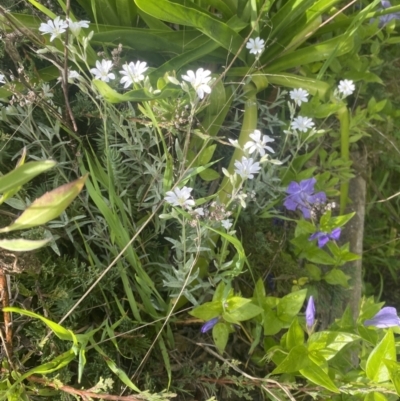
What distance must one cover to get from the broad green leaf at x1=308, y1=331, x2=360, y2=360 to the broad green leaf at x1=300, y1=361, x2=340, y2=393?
0.04m

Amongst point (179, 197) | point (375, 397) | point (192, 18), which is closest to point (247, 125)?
point (192, 18)

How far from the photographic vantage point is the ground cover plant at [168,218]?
73cm

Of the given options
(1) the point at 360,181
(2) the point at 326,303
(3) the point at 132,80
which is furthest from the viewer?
(1) the point at 360,181

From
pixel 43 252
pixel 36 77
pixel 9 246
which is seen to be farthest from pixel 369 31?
pixel 9 246

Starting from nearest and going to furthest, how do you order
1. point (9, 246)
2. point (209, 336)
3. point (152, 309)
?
point (9, 246), point (152, 309), point (209, 336)

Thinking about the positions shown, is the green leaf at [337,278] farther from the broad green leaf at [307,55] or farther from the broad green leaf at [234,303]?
the broad green leaf at [307,55]

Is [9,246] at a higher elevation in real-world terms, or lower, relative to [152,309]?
higher

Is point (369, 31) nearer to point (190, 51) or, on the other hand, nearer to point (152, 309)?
point (190, 51)

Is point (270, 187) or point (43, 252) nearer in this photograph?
point (43, 252)

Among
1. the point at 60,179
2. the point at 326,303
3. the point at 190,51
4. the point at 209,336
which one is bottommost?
the point at 326,303

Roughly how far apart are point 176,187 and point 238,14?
0.47 m

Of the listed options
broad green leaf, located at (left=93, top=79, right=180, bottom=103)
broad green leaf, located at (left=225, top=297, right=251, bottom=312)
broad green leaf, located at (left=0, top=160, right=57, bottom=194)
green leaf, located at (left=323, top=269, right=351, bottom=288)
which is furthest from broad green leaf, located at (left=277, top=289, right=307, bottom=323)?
broad green leaf, located at (left=0, top=160, right=57, bottom=194)

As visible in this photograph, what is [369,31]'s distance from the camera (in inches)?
46.5

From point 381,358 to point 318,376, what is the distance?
102 mm
